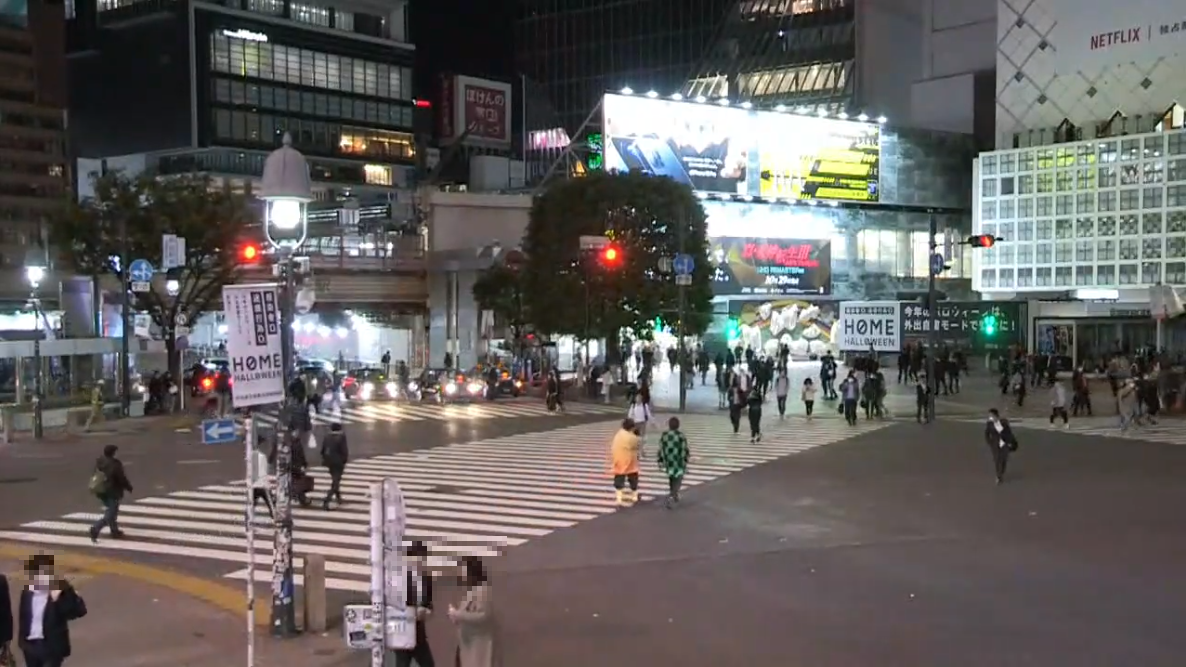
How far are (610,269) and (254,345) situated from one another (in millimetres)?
36941

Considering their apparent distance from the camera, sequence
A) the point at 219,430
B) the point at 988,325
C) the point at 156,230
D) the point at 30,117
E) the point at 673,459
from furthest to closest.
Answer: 1. the point at 30,117
2. the point at 988,325
3. the point at 156,230
4. the point at 673,459
5. the point at 219,430

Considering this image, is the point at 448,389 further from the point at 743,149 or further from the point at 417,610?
the point at 417,610

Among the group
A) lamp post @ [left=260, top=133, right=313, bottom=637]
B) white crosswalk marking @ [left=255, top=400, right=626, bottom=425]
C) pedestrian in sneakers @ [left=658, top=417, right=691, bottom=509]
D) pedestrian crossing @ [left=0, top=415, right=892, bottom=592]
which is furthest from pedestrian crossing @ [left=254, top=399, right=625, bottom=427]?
lamp post @ [left=260, top=133, right=313, bottom=637]

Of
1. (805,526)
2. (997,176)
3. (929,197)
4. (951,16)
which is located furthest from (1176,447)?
(951,16)

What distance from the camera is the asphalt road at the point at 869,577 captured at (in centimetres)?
1123

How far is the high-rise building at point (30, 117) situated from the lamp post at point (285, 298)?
259 ft

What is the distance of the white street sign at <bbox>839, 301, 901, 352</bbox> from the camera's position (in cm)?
4088

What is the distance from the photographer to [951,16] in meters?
90.7

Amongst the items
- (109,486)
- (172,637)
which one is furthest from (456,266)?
(172,637)

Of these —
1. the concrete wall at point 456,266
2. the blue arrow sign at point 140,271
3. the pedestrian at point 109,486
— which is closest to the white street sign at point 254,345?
the pedestrian at point 109,486

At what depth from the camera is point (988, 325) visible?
50062mm

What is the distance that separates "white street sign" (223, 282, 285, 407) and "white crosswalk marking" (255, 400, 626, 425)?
26.5 meters

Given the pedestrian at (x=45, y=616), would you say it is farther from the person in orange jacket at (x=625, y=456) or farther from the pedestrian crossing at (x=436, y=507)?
the person in orange jacket at (x=625, y=456)

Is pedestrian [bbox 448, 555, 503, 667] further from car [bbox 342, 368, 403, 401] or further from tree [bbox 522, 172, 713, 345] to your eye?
car [bbox 342, 368, 403, 401]
